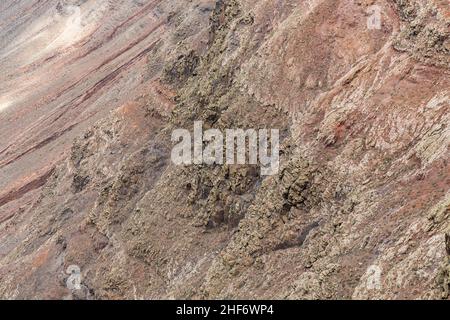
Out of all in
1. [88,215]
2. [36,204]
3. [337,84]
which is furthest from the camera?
[36,204]

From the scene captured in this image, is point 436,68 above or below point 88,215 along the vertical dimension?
above

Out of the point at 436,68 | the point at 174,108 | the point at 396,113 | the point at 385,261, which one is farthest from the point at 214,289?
the point at 174,108

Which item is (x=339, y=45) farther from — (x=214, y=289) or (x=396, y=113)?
(x=214, y=289)

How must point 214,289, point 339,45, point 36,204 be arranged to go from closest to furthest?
point 214,289
point 339,45
point 36,204

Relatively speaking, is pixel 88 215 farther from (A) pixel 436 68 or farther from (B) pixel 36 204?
(A) pixel 436 68

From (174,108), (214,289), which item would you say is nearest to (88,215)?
(174,108)
